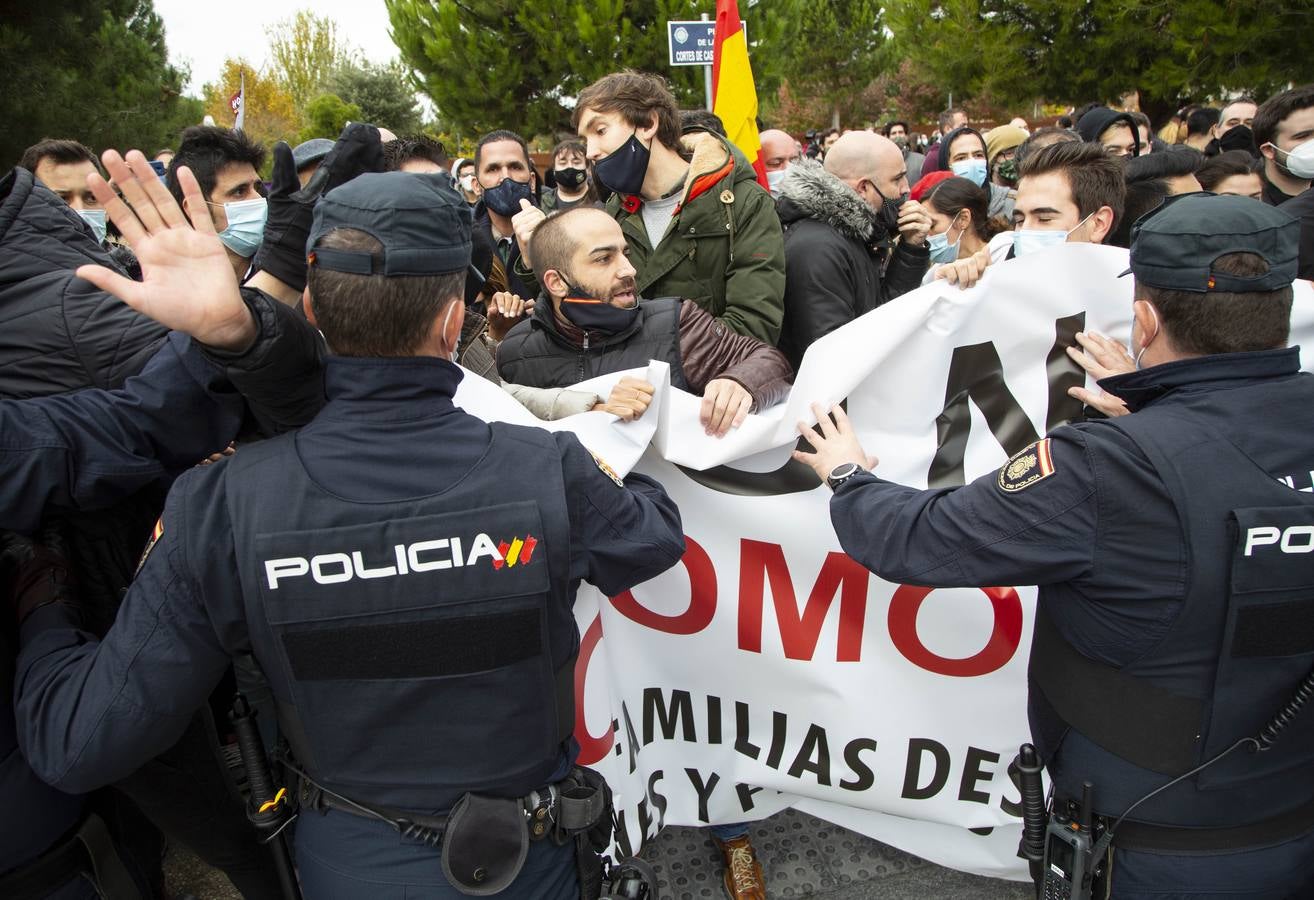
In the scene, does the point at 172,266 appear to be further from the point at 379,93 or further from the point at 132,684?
the point at 379,93

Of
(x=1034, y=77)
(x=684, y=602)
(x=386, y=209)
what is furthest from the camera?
(x=1034, y=77)

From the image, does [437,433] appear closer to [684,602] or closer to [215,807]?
[684,602]

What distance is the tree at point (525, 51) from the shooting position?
851 inches

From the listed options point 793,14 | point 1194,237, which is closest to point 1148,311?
point 1194,237

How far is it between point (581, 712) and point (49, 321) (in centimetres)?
162

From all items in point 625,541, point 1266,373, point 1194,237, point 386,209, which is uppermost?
point 386,209

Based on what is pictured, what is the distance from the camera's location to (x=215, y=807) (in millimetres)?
2424

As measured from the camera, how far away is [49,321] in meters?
2.08

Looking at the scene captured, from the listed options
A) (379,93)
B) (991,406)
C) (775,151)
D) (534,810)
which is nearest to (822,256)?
(991,406)

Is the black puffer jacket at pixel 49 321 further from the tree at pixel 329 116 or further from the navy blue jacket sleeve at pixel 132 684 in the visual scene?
the tree at pixel 329 116

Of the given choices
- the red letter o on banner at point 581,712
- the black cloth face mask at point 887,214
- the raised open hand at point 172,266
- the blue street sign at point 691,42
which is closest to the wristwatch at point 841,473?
the red letter o on banner at point 581,712

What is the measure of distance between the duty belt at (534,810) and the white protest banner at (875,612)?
741 millimetres

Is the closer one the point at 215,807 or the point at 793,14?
the point at 215,807

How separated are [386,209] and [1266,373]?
168 centimetres
